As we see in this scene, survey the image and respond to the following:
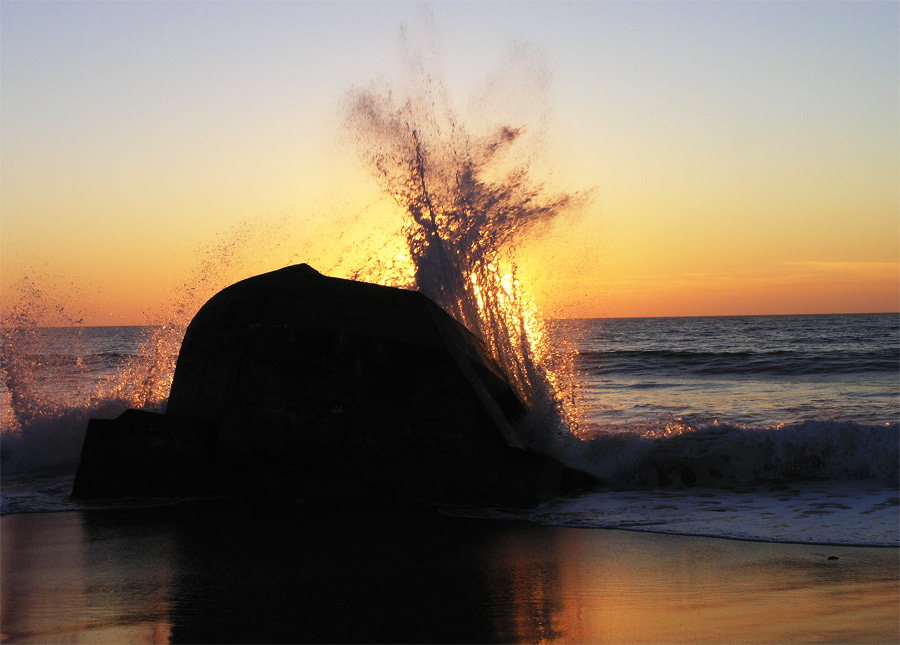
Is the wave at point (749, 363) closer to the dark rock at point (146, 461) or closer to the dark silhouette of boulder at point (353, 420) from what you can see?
the dark silhouette of boulder at point (353, 420)

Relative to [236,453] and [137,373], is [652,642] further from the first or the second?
[137,373]

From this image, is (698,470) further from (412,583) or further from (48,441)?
(48,441)

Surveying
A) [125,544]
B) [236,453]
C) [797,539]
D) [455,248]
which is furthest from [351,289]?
[797,539]

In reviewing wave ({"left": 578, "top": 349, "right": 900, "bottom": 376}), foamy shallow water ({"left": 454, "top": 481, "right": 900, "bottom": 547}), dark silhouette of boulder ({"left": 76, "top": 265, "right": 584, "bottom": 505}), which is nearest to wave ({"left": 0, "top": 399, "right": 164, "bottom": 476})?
dark silhouette of boulder ({"left": 76, "top": 265, "right": 584, "bottom": 505})

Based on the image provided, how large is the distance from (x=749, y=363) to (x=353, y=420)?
21.2 metres

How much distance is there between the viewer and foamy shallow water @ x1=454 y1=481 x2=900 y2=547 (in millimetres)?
6508

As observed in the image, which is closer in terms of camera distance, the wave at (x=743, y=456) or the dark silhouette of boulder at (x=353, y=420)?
the dark silhouette of boulder at (x=353, y=420)

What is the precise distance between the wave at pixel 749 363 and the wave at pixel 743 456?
47.0 feet

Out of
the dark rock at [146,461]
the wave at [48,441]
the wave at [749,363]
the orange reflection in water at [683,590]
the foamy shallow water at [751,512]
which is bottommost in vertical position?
the orange reflection in water at [683,590]

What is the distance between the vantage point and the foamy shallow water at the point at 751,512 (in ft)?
21.4

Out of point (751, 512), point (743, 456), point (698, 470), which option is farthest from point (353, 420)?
point (743, 456)

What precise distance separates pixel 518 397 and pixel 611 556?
3387mm

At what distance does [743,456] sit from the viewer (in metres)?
9.15

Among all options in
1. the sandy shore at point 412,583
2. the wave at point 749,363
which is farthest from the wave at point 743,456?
the wave at point 749,363
